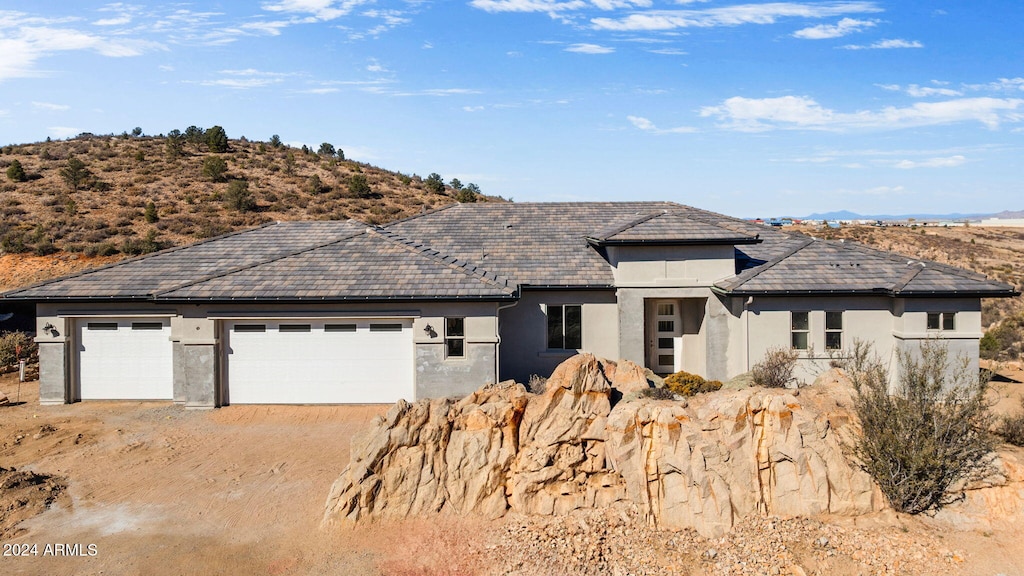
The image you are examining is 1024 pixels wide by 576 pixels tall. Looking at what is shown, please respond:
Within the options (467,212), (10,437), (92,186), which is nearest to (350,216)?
(92,186)

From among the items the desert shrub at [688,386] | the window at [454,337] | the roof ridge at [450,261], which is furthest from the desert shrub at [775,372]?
the window at [454,337]

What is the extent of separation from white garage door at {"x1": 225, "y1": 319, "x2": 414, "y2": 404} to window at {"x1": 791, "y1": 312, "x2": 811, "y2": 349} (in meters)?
11.1

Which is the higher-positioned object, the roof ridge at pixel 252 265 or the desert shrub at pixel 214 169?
the desert shrub at pixel 214 169

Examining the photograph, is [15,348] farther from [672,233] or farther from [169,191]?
[169,191]

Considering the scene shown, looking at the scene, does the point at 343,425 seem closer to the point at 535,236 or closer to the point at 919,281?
the point at 535,236

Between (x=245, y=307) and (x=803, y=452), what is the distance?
1441 cm

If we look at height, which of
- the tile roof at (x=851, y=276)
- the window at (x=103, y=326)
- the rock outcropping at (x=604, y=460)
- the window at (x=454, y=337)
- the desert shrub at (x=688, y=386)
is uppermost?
the tile roof at (x=851, y=276)

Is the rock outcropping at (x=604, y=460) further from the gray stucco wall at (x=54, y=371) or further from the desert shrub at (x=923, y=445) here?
the gray stucco wall at (x=54, y=371)

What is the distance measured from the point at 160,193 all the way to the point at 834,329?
1908 inches

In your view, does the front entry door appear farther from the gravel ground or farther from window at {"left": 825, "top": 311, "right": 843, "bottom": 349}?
the gravel ground

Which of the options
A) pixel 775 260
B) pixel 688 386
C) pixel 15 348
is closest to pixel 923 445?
pixel 688 386

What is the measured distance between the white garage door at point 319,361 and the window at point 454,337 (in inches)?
44.9

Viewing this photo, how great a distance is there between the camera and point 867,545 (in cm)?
1024

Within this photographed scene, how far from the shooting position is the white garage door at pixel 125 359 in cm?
1853
